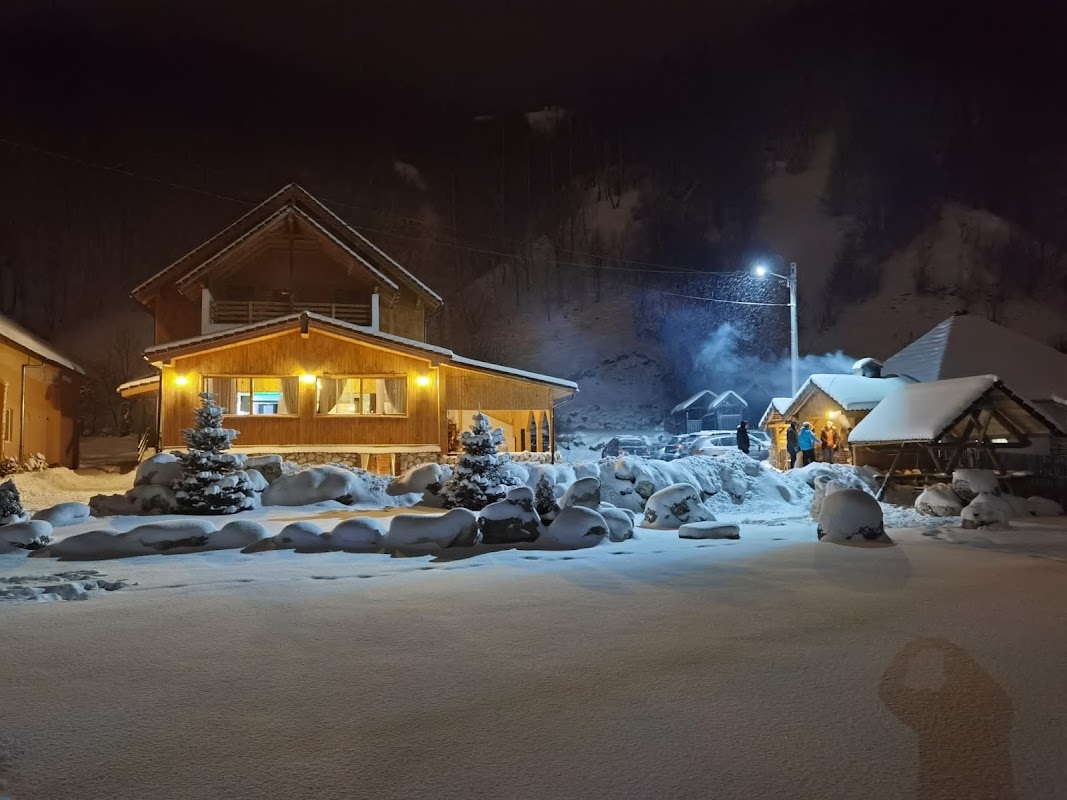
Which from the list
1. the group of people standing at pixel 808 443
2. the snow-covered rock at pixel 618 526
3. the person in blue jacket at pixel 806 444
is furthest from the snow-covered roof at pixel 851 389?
the snow-covered rock at pixel 618 526

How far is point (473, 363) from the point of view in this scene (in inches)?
873

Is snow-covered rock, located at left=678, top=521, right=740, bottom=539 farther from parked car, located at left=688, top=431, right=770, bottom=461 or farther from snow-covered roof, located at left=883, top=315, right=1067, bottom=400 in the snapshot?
parked car, located at left=688, top=431, right=770, bottom=461

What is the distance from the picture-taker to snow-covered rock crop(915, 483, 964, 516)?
13.1 metres

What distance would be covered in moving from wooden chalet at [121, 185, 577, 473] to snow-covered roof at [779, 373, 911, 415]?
8516 millimetres

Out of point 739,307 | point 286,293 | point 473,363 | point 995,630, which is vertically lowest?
point 995,630

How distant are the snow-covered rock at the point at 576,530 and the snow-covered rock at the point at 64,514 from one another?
827 cm

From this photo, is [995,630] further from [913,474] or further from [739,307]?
[739,307]

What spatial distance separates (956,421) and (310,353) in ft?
58.3

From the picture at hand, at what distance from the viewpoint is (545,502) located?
10.0m

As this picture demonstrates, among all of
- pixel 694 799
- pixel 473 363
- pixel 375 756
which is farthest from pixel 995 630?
pixel 473 363

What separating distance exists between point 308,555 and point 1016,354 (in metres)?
27.3

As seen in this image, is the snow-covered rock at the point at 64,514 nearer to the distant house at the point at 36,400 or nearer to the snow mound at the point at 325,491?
the snow mound at the point at 325,491

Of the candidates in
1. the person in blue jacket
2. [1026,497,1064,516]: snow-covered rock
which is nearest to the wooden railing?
the person in blue jacket

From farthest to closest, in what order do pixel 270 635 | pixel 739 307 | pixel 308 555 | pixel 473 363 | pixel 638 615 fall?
pixel 739 307 → pixel 473 363 → pixel 308 555 → pixel 638 615 → pixel 270 635
